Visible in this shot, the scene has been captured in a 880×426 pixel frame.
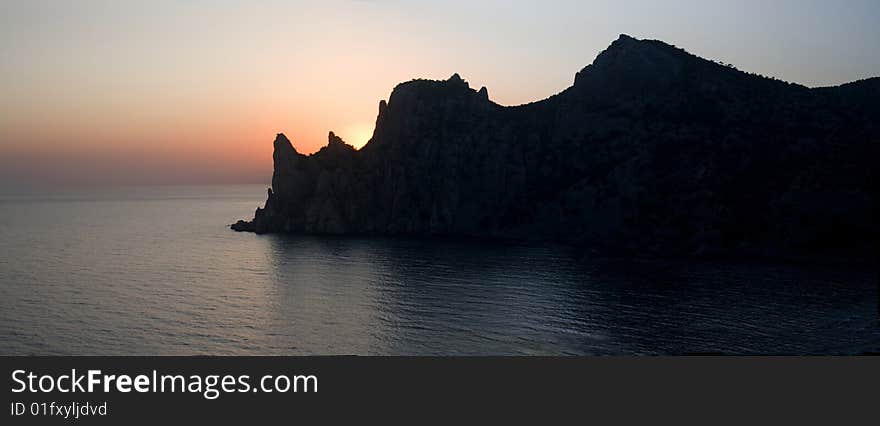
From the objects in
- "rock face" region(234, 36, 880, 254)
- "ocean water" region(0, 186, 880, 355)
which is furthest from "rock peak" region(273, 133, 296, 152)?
"ocean water" region(0, 186, 880, 355)

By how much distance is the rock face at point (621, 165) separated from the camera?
4970 inches

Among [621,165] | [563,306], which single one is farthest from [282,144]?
[563,306]

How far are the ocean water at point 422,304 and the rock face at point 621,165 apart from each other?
66.2ft

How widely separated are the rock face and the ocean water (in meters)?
20.2

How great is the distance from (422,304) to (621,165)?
3395 inches

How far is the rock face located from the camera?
126250 millimetres

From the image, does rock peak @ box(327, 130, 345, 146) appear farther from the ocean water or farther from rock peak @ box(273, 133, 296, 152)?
the ocean water

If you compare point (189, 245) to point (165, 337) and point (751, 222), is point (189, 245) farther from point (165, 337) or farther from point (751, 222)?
point (751, 222)

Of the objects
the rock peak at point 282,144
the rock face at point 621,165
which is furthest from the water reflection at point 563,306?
the rock peak at point 282,144

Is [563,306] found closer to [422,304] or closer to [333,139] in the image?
[422,304]

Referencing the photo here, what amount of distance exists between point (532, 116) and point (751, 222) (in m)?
72.0

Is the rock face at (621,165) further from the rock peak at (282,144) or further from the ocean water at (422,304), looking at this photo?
the ocean water at (422,304)
